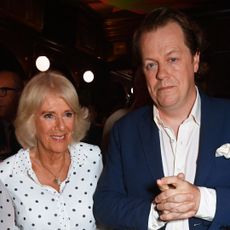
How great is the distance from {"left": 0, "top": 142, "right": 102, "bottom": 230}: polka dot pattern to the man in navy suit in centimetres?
21

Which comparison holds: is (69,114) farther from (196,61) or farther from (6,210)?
(196,61)

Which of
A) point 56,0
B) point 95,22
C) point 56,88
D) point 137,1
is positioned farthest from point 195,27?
point 95,22

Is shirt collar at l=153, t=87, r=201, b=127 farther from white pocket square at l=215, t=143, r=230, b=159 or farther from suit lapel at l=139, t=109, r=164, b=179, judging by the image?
white pocket square at l=215, t=143, r=230, b=159

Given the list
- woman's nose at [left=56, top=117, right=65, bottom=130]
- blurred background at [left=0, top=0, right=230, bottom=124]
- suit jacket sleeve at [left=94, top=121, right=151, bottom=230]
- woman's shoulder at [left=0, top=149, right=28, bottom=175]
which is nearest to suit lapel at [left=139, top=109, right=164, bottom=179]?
suit jacket sleeve at [left=94, top=121, right=151, bottom=230]

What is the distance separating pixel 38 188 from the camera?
6.00 ft

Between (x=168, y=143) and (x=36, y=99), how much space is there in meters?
0.68

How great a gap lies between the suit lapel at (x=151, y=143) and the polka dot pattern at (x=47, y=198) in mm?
470

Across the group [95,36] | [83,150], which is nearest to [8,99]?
[83,150]

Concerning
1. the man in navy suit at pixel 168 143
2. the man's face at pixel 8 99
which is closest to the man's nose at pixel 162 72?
the man in navy suit at pixel 168 143

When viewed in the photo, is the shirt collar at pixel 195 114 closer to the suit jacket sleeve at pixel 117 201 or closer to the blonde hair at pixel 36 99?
the suit jacket sleeve at pixel 117 201

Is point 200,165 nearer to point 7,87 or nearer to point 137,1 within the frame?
point 7,87

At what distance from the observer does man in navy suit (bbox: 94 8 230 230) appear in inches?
54.9

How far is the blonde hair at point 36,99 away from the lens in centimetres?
186

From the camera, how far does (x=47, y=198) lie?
5.95 ft
